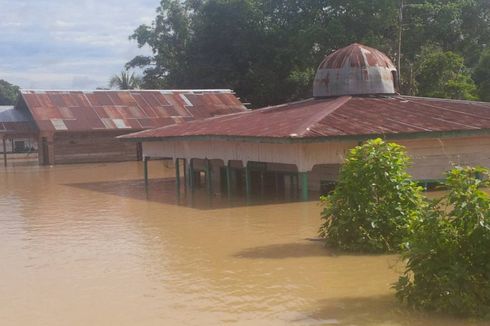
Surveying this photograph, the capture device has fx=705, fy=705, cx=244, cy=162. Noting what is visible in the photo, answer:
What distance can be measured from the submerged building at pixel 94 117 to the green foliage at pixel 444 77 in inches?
466

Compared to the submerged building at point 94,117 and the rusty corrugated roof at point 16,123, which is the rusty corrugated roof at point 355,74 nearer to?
the submerged building at point 94,117

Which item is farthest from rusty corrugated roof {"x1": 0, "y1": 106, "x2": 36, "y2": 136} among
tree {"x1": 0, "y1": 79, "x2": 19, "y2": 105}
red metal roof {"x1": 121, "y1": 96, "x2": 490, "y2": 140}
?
tree {"x1": 0, "y1": 79, "x2": 19, "y2": 105}

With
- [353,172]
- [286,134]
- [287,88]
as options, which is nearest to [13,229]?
[286,134]

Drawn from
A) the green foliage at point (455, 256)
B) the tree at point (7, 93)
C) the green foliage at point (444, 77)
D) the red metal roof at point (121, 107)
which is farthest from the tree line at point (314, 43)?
the tree at point (7, 93)

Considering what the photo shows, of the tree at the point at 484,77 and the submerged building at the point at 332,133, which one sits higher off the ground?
the tree at the point at 484,77

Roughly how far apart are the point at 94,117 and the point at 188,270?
3231 cm

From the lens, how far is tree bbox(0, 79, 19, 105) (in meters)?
105

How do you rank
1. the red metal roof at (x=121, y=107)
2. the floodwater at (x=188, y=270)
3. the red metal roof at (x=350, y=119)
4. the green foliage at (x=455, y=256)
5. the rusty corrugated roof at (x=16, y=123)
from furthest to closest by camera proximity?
the rusty corrugated roof at (x=16, y=123) < the red metal roof at (x=121, y=107) < the red metal roof at (x=350, y=119) < the floodwater at (x=188, y=270) < the green foliage at (x=455, y=256)

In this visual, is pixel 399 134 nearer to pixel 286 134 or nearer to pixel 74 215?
pixel 286 134

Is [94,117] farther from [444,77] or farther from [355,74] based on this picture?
[355,74]

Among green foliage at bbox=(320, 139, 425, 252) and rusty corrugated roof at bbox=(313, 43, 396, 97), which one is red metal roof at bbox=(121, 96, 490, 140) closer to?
rusty corrugated roof at bbox=(313, 43, 396, 97)

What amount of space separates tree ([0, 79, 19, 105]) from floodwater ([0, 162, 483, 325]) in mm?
89266

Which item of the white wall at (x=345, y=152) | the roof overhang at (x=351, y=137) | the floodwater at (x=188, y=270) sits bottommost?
the floodwater at (x=188, y=270)

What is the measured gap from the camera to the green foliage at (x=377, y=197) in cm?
1179
